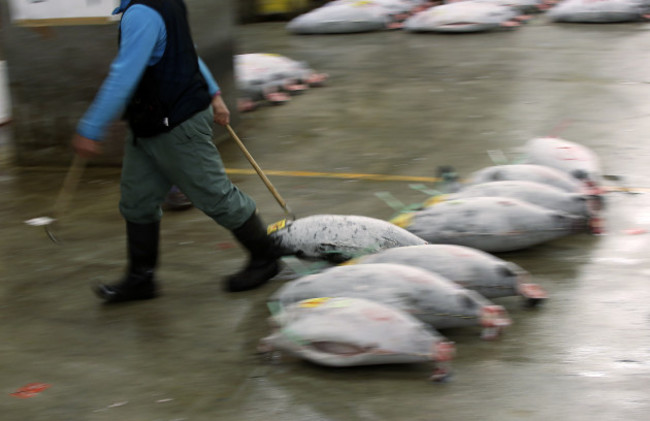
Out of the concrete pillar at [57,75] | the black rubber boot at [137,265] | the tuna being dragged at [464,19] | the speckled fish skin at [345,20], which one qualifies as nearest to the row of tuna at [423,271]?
the black rubber boot at [137,265]

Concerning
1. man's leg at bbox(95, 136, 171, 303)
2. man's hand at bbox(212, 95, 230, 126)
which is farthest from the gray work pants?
man's hand at bbox(212, 95, 230, 126)

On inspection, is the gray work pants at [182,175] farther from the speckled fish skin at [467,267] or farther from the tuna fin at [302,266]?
the speckled fish skin at [467,267]

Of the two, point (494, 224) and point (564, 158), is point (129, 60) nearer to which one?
point (494, 224)

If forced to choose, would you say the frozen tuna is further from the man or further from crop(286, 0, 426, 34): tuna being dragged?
the man

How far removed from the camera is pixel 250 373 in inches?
158

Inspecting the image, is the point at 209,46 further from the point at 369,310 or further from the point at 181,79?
the point at 369,310

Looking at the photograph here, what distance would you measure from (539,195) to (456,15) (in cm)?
706

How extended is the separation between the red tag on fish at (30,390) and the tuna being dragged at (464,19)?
8961 millimetres

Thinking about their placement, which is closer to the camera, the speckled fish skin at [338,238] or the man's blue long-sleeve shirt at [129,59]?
the man's blue long-sleeve shirt at [129,59]

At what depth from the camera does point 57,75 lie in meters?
7.50

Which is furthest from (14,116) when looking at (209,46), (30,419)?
(30,419)

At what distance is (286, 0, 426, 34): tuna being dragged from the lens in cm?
1248

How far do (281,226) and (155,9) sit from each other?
145 centimetres

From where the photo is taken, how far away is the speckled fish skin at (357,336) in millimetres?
3807
